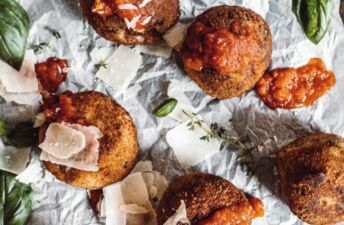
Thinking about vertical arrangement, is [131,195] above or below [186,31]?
below

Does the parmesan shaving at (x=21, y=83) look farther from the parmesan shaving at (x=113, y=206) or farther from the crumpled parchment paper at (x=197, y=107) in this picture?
the parmesan shaving at (x=113, y=206)

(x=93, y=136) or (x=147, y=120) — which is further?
(x=147, y=120)

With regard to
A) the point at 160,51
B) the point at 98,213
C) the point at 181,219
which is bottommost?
the point at 98,213

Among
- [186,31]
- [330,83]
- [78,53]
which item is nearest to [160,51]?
[186,31]

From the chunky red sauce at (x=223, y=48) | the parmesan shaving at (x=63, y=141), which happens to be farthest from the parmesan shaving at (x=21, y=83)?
the chunky red sauce at (x=223, y=48)

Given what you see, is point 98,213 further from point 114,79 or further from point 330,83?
point 330,83

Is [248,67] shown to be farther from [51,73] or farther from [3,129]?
[3,129]
